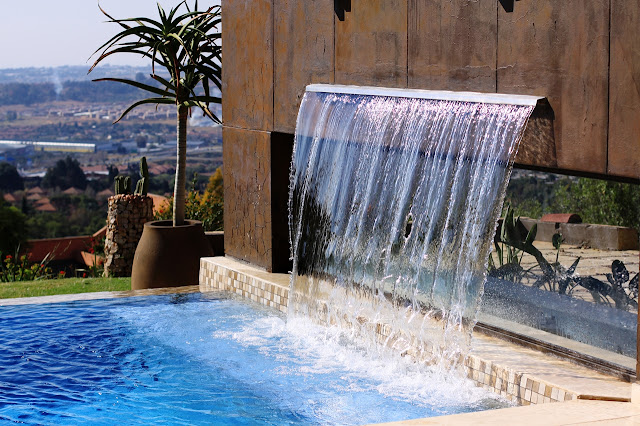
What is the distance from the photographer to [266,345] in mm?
7352

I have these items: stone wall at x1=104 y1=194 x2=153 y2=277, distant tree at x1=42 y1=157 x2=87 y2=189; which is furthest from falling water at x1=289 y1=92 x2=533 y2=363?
distant tree at x1=42 y1=157 x2=87 y2=189

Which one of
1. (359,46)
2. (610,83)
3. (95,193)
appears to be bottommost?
(95,193)

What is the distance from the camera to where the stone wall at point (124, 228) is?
41.7 ft

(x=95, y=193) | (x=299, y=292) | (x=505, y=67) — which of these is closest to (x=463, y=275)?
(x=505, y=67)

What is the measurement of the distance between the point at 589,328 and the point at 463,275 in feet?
3.09

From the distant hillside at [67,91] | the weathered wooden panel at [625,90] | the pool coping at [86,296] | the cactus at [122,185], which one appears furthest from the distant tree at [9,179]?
the weathered wooden panel at [625,90]

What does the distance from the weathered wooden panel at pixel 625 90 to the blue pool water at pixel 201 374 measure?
5.79 ft

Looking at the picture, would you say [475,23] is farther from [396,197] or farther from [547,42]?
[396,197]

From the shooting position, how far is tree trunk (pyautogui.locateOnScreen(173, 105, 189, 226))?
35.5 ft

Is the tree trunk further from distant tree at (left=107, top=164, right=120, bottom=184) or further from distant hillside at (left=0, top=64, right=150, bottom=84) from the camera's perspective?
distant hillside at (left=0, top=64, right=150, bottom=84)

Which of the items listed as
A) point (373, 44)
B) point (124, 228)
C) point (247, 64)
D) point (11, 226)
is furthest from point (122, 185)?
point (11, 226)

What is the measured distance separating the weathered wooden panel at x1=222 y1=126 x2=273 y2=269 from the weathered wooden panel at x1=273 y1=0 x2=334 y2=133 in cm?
53

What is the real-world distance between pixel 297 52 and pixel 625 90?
428cm

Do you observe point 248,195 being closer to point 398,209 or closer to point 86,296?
point 86,296
